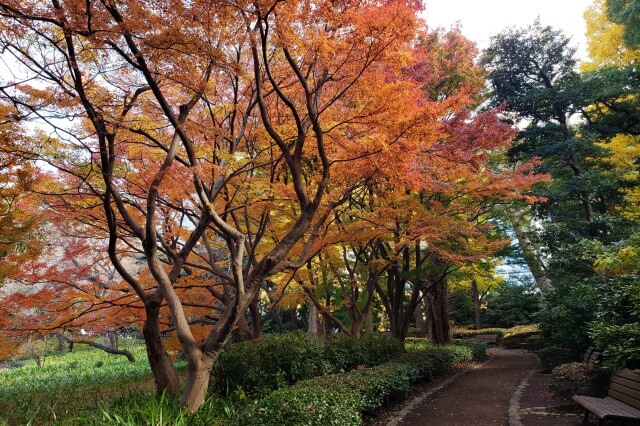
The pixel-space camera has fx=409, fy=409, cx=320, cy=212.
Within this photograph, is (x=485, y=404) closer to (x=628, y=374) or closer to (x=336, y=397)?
(x=628, y=374)

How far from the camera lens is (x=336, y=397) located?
508 centimetres

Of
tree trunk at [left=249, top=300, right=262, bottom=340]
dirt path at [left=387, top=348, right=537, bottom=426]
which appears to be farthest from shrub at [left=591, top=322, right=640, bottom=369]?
tree trunk at [left=249, top=300, right=262, bottom=340]

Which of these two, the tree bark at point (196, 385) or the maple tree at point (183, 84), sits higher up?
the maple tree at point (183, 84)

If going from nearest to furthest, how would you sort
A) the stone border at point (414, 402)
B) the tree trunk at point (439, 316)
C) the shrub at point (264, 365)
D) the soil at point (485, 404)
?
1. the soil at point (485, 404)
2. the stone border at point (414, 402)
3. the shrub at point (264, 365)
4. the tree trunk at point (439, 316)

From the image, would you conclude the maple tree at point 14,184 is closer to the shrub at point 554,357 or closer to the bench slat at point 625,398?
the bench slat at point 625,398

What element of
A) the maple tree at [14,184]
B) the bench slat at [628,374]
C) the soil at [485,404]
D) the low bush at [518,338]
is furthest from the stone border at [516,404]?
the low bush at [518,338]

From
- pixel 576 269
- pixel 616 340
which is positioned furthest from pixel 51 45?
pixel 576 269

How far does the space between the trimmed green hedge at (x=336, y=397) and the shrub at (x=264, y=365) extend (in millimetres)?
669

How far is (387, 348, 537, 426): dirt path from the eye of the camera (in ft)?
19.5

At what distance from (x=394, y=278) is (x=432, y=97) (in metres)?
5.48

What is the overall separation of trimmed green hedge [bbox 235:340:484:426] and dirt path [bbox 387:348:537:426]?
1.35ft

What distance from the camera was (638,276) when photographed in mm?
5906

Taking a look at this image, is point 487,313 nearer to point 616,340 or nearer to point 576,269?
point 576,269

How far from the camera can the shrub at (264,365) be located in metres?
6.44
